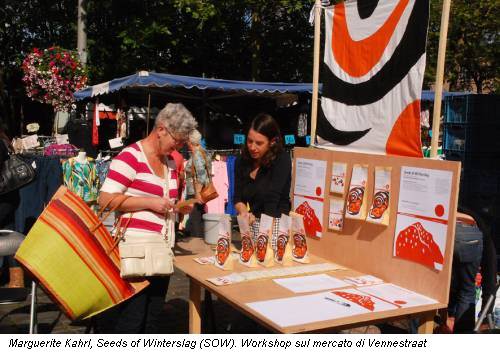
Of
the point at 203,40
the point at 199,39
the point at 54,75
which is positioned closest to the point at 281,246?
the point at 54,75

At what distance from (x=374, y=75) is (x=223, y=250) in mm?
1350

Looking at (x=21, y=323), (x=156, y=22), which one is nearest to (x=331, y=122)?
(x=21, y=323)

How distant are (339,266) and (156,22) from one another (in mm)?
13731

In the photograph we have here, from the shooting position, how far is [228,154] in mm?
9219

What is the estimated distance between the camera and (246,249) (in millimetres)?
3062

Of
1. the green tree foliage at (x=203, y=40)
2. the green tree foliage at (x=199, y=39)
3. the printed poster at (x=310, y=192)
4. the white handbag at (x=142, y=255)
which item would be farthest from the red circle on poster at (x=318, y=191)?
the green tree foliage at (x=199, y=39)

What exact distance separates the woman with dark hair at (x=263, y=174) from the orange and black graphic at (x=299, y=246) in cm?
39

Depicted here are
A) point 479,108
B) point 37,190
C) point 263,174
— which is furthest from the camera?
point 37,190

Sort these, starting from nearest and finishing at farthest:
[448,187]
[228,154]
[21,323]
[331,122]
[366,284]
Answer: [448,187] < [366,284] < [331,122] < [21,323] < [228,154]

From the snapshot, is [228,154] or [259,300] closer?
[259,300]

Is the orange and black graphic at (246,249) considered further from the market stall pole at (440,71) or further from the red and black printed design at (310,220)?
the market stall pole at (440,71)

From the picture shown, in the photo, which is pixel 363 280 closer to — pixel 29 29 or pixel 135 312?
pixel 135 312

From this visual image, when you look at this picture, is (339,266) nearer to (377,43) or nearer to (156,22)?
A: (377,43)

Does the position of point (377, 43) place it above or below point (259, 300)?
above
